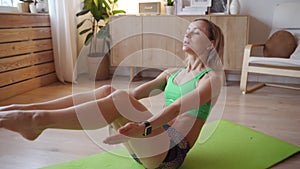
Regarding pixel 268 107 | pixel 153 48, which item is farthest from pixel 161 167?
pixel 153 48

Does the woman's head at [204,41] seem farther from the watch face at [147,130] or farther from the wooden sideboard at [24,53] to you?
the wooden sideboard at [24,53]

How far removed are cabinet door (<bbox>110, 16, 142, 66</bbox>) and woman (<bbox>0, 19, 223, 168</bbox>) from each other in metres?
1.97

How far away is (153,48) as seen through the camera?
339 cm

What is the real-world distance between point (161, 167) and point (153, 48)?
2.29 m

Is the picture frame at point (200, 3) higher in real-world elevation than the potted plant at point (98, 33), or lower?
higher

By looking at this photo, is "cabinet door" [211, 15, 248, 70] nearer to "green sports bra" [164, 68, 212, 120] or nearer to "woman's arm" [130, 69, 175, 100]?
"woman's arm" [130, 69, 175, 100]

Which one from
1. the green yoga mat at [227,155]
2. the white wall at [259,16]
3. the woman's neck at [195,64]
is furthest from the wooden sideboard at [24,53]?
the white wall at [259,16]

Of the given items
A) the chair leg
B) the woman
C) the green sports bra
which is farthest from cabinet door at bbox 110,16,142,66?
the green sports bra

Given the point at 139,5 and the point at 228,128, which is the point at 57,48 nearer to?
the point at 139,5

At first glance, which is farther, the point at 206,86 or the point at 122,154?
the point at 122,154

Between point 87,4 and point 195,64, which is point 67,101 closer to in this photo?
point 195,64

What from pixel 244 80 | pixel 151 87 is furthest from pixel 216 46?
pixel 244 80

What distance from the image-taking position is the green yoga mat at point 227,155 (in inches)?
57.6

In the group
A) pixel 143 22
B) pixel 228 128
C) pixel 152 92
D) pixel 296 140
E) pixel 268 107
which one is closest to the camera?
pixel 152 92
